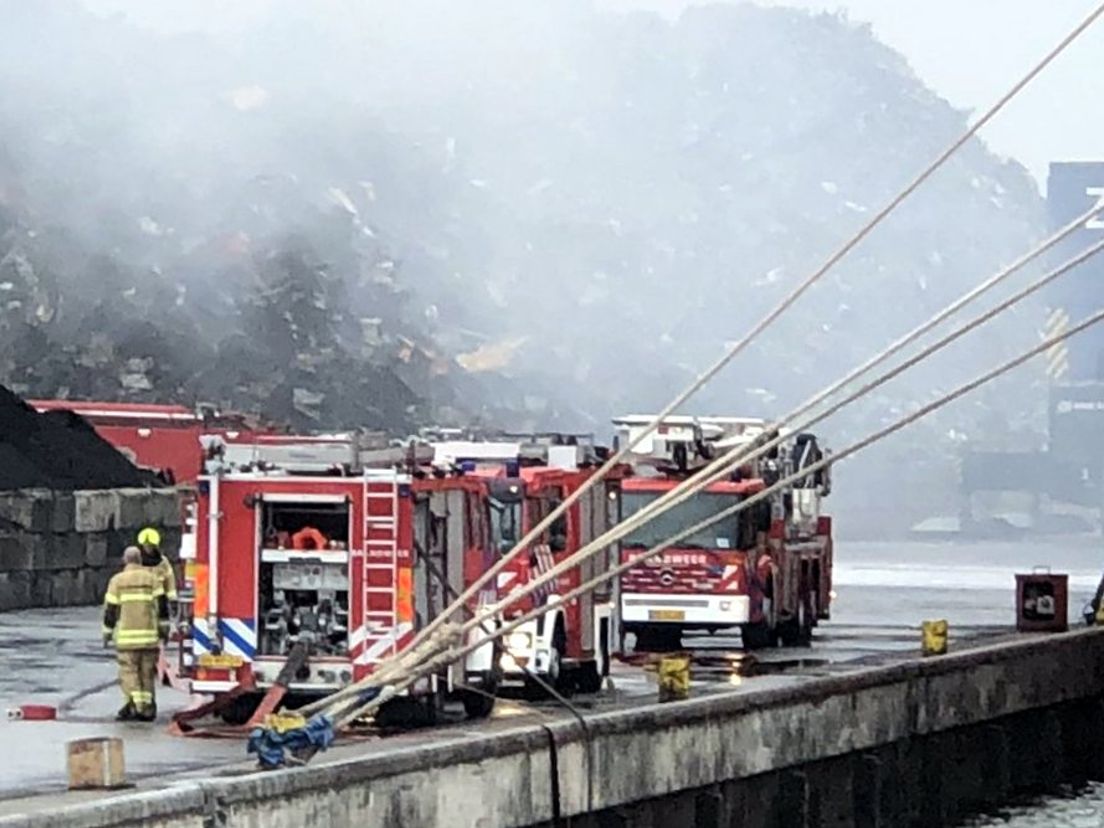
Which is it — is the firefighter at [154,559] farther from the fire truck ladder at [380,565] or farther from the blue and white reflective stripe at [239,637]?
the fire truck ladder at [380,565]

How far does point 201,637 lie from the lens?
22.7 metres

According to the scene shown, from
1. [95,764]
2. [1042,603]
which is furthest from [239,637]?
[1042,603]

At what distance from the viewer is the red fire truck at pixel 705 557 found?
33.4 metres

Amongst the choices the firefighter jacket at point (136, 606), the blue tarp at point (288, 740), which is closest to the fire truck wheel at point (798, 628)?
the firefighter jacket at point (136, 606)

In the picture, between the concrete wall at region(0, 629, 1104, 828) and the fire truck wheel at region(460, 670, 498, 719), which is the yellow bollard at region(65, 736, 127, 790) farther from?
the fire truck wheel at region(460, 670, 498, 719)

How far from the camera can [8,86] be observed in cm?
7325

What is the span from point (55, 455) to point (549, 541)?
19.5 meters

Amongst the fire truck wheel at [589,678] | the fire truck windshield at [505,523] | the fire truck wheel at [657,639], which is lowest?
the fire truck wheel at [589,678]

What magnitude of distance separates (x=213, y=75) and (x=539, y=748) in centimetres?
5547

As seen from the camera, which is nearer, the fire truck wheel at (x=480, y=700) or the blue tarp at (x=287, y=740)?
the blue tarp at (x=287, y=740)

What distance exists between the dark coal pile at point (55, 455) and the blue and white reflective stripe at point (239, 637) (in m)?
20.1

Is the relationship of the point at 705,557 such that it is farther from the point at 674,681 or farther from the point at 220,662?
the point at 220,662

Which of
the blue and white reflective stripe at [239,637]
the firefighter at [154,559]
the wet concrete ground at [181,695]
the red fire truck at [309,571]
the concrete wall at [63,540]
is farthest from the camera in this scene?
the concrete wall at [63,540]

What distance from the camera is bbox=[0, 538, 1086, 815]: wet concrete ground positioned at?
19516mm
